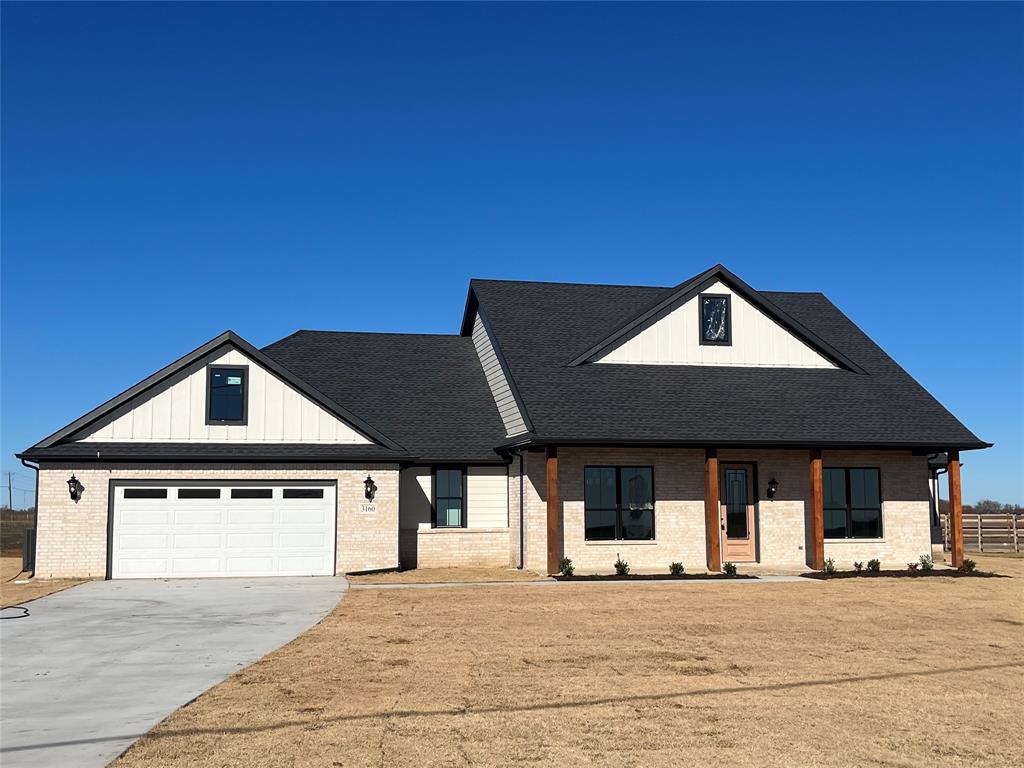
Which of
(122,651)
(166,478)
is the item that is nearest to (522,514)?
(166,478)

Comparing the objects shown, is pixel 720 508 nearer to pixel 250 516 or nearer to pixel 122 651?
pixel 250 516

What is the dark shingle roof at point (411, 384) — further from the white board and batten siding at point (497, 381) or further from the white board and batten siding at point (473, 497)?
the white board and batten siding at point (473, 497)

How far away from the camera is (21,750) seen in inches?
320

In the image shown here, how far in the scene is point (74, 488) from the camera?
2317 cm

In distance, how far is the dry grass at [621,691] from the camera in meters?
8.24

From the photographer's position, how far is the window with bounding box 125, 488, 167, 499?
23641 millimetres

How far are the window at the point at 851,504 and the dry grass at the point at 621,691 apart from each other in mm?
8035

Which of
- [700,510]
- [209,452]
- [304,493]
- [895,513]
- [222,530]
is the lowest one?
[222,530]

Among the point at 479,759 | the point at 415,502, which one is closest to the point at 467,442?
the point at 415,502

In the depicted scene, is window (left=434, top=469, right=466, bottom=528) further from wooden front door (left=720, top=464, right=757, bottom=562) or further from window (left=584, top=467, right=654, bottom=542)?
wooden front door (left=720, top=464, right=757, bottom=562)

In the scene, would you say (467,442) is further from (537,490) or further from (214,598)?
(214,598)

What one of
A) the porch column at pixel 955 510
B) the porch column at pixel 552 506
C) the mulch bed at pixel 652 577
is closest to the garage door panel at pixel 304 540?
the porch column at pixel 552 506

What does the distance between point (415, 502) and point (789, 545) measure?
10.1 metres

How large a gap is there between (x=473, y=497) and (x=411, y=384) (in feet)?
16.1
